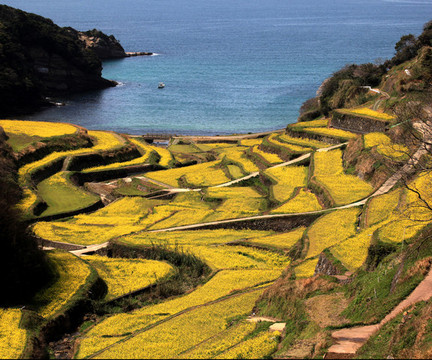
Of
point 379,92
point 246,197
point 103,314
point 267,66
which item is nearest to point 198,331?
point 103,314

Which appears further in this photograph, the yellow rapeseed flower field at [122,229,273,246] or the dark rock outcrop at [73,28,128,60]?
the dark rock outcrop at [73,28,128,60]

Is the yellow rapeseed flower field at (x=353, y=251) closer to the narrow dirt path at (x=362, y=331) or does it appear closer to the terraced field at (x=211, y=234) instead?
the terraced field at (x=211, y=234)

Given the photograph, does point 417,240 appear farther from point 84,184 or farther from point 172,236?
point 84,184

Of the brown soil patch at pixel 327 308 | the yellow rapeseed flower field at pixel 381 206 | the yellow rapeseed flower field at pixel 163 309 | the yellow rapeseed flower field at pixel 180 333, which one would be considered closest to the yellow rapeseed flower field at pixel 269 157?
the yellow rapeseed flower field at pixel 381 206

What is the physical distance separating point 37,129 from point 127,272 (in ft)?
128

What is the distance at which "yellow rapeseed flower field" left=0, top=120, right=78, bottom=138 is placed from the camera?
6188cm

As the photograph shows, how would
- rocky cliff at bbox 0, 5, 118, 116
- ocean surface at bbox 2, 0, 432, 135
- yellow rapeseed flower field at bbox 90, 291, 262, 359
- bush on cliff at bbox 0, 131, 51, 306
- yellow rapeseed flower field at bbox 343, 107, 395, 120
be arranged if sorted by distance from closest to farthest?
yellow rapeseed flower field at bbox 90, 291, 262, 359, bush on cliff at bbox 0, 131, 51, 306, yellow rapeseed flower field at bbox 343, 107, 395, 120, ocean surface at bbox 2, 0, 432, 135, rocky cliff at bbox 0, 5, 118, 116

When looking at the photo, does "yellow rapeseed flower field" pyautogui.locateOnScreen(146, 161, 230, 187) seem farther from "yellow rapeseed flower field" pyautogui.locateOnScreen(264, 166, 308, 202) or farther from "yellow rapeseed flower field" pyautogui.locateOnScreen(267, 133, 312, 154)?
"yellow rapeseed flower field" pyautogui.locateOnScreen(267, 133, 312, 154)

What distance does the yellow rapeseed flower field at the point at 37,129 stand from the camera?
61875mm

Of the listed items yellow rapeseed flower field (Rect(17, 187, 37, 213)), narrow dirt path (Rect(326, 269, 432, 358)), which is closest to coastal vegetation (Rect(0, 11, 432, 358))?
narrow dirt path (Rect(326, 269, 432, 358))

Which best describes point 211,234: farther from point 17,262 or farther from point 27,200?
point 27,200

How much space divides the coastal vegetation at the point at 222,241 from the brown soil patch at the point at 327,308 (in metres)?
0.06

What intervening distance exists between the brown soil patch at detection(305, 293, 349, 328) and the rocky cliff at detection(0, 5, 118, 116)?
86.8 meters

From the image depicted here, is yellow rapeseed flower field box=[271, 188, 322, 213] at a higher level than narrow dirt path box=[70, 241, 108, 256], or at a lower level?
higher
